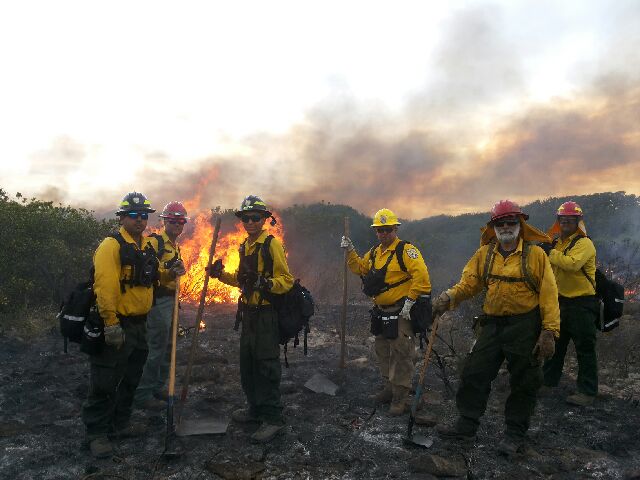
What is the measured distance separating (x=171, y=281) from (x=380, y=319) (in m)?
2.95

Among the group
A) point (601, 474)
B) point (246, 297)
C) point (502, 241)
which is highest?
point (502, 241)

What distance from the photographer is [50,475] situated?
4035 mm

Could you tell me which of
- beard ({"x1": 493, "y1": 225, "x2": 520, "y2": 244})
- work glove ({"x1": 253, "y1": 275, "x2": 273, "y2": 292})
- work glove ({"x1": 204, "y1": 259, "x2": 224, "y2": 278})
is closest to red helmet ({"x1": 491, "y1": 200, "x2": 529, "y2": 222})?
beard ({"x1": 493, "y1": 225, "x2": 520, "y2": 244})

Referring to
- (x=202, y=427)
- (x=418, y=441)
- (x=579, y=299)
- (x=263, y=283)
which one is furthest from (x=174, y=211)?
(x=579, y=299)

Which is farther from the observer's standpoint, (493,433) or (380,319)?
(380,319)

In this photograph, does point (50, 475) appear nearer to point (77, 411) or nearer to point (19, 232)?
point (77, 411)

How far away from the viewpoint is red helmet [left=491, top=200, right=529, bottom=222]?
14.7 ft

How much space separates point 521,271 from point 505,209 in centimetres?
69

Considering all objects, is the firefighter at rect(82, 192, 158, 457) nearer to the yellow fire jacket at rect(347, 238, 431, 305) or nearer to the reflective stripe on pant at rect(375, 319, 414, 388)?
the yellow fire jacket at rect(347, 238, 431, 305)

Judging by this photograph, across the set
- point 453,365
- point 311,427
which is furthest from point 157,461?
point 453,365

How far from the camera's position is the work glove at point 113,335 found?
4.17m

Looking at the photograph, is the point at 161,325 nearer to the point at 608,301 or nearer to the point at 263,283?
the point at 263,283

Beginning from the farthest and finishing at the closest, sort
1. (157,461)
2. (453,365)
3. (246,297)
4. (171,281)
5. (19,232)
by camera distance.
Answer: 1. (19,232)
2. (453,365)
3. (171,281)
4. (246,297)
5. (157,461)

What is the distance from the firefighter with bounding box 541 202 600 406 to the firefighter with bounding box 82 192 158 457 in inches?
209
